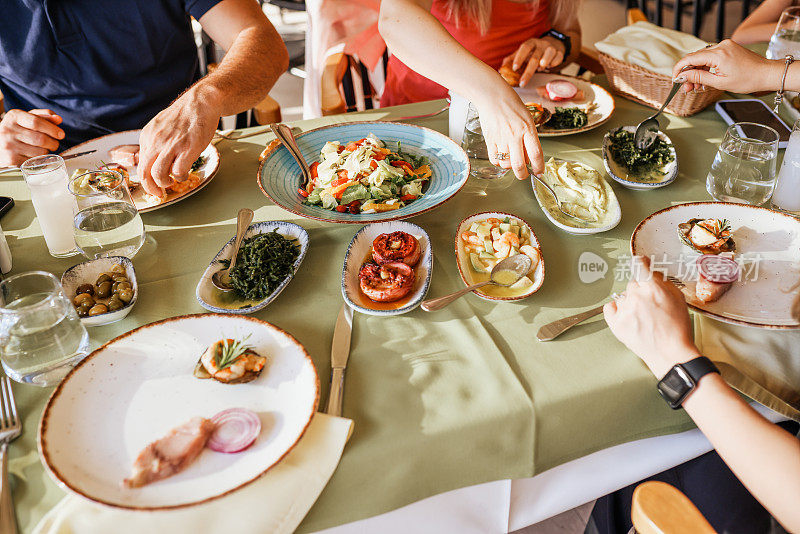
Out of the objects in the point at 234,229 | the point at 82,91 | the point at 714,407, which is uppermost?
the point at 82,91

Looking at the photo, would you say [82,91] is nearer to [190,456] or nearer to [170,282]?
[170,282]

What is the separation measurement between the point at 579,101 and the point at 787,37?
0.73 metres

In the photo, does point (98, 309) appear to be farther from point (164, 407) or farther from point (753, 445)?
point (753, 445)

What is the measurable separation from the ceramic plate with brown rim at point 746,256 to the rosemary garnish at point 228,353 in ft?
2.54

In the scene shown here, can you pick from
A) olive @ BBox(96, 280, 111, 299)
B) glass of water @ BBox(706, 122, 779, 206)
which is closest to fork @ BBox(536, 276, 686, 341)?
glass of water @ BBox(706, 122, 779, 206)

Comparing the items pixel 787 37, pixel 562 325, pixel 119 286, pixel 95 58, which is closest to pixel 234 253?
pixel 119 286

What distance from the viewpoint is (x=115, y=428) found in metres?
0.82

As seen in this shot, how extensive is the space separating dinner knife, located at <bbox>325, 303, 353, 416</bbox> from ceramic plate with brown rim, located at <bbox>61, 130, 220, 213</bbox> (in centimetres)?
57

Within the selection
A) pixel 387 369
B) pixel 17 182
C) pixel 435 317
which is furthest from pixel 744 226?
pixel 17 182

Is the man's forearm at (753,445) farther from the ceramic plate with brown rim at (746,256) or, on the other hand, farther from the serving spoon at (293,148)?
the serving spoon at (293,148)

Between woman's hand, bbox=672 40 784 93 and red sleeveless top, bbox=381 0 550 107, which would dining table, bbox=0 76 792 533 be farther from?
red sleeveless top, bbox=381 0 550 107

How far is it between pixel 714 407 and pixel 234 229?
3.29ft

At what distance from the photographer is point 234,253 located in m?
1.14

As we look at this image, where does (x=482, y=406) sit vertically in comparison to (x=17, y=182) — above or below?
below
